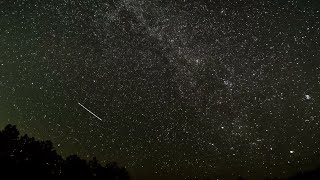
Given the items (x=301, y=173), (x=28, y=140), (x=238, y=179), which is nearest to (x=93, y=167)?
(x=28, y=140)

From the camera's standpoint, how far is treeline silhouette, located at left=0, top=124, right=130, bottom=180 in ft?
69.8

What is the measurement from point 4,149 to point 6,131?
1367 mm

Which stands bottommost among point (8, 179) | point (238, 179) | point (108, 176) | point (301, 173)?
point (8, 179)

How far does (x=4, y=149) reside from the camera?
2250 cm

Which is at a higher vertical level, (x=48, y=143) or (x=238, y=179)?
(x=238, y=179)

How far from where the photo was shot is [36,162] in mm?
22938

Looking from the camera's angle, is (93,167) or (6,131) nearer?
(6,131)

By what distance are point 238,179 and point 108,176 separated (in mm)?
7954

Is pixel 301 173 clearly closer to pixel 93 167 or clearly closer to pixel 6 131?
pixel 93 167

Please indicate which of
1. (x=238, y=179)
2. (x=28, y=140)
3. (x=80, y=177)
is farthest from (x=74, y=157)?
(x=238, y=179)

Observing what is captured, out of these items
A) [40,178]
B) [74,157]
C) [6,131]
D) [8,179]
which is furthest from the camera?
[74,157]

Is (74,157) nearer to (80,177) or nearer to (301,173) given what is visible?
(80,177)

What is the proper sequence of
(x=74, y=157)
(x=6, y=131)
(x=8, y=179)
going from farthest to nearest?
(x=74, y=157)
(x=6, y=131)
(x=8, y=179)

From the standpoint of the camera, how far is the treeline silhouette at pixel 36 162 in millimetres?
21281
